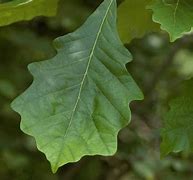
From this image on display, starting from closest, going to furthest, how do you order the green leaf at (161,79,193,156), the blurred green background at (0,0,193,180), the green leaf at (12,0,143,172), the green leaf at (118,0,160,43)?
the green leaf at (12,0,143,172), the green leaf at (161,79,193,156), the green leaf at (118,0,160,43), the blurred green background at (0,0,193,180)

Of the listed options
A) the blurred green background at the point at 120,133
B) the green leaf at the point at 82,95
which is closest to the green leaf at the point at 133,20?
the green leaf at the point at 82,95

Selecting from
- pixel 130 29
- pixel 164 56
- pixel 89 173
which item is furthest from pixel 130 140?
pixel 130 29

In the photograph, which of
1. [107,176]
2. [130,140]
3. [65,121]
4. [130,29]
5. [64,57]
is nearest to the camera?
[65,121]

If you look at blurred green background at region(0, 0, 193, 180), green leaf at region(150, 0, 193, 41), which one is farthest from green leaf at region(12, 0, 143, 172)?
blurred green background at region(0, 0, 193, 180)

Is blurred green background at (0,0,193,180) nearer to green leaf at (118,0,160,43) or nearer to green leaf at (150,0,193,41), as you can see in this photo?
green leaf at (118,0,160,43)

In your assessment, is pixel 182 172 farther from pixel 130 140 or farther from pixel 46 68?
pixel 46 68

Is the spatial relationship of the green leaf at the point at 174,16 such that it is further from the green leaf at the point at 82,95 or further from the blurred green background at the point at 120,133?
the blurred green background at the point at 120,133
